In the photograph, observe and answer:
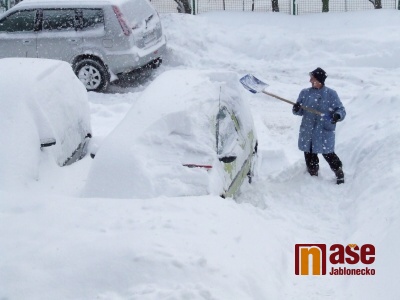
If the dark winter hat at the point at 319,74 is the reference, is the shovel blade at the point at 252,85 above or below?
below

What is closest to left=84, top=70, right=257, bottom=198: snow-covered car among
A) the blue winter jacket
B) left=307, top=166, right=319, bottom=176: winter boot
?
the blue winter jacket

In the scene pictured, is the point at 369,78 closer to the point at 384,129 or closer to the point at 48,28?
the point at 384,129

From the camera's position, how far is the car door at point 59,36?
12297 mm

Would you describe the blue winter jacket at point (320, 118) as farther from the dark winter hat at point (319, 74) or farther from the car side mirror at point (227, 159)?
the car side mirror at point (227, 159)

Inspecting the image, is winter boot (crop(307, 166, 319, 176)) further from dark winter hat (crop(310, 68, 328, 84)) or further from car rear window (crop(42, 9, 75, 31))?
car rear window (crop(42, 9, 75, 31))

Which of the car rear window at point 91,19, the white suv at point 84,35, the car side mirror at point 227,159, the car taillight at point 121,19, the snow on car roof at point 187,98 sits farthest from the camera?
the car rear window at point 91,19

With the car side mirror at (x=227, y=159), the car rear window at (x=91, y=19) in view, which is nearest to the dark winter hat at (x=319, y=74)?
the car side mirror at (x=227, y=159)

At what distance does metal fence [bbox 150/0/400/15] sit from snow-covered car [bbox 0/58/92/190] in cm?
1022

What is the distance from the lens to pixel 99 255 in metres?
4.41

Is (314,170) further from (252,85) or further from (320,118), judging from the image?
(252,85)

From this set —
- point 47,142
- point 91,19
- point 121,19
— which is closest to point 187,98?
point 47,142

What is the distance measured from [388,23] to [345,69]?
2.93m

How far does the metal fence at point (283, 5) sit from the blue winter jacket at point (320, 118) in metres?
9.37

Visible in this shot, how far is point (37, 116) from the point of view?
651cm
